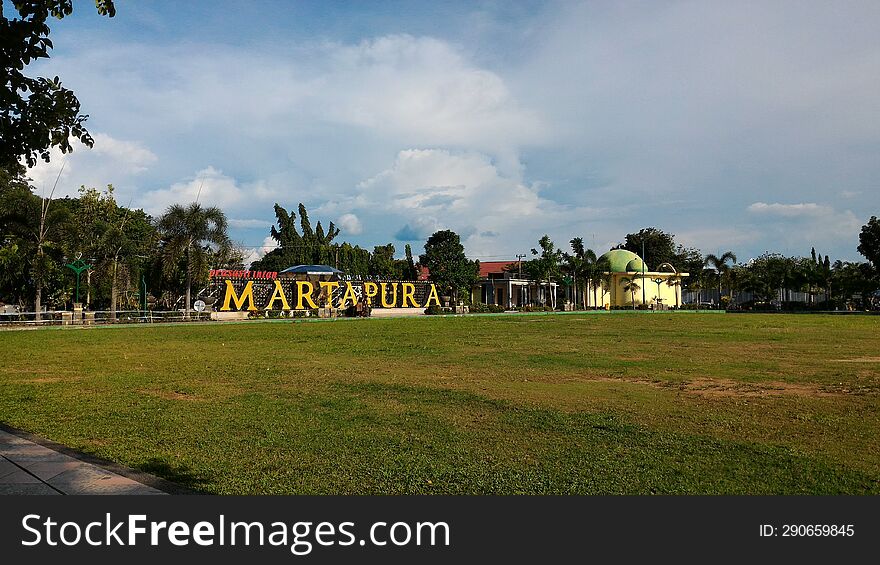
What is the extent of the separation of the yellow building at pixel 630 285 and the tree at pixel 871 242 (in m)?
22.1

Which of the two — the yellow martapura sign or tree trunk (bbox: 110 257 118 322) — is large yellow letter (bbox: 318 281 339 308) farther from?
tree trunk (bbox: 110 257 118 322)

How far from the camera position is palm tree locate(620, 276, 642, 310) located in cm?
8268

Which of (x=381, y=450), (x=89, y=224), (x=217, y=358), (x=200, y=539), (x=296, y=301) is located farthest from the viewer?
(x=296, y=301)

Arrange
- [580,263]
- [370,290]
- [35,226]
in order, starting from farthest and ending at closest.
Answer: [580,263] → [370,290] → [35,226]

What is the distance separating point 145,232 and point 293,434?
5573 cm

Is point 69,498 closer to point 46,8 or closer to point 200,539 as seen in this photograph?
point 200,539

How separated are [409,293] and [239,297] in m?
17.7

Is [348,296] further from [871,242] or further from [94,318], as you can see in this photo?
[871,242]

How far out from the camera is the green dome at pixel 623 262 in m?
83.1

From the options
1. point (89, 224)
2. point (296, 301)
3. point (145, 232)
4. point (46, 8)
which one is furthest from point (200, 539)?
point (145, 232)

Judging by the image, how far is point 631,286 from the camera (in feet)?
271

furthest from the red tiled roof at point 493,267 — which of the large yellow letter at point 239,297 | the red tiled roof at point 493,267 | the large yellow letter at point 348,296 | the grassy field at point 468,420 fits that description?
the grassy field at point 468,420

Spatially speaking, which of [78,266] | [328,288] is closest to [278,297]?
[328,288]

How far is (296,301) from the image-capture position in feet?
164
